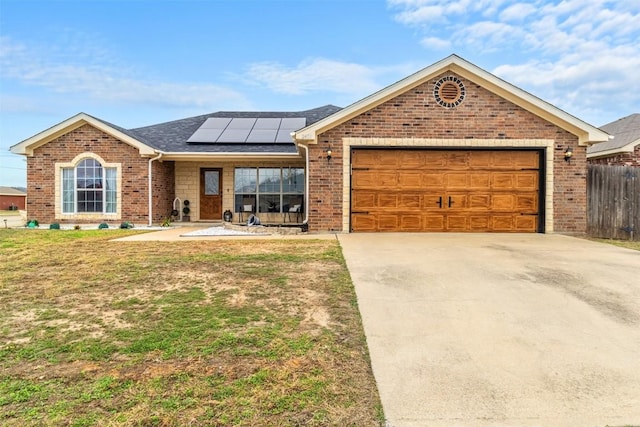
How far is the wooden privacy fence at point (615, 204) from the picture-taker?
10547 millimetres

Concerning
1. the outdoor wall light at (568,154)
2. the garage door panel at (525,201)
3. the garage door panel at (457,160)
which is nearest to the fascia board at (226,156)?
the garage door panel at (457,160)

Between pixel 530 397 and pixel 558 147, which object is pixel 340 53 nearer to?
pixel 558 147

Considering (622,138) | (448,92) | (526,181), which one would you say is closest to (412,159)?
(448,92)

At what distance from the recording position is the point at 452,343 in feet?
11.4

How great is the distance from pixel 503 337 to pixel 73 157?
48.9 ft

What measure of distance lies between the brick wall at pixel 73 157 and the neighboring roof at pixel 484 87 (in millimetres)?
6960

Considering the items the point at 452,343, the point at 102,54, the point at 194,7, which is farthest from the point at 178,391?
the point at 102,54

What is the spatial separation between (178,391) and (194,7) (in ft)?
55.3

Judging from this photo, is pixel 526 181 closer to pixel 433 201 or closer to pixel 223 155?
pixel 433 201

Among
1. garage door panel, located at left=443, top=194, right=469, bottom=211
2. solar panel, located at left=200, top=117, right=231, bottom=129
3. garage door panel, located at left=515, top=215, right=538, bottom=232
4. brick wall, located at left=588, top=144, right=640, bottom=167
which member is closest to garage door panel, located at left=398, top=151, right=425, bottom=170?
garage door panel, located at left=443, top=194, right=469, bottom=211

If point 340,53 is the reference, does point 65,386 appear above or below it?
below

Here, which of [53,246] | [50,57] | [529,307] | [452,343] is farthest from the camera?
[50,57]

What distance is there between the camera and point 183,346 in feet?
→ 10.7

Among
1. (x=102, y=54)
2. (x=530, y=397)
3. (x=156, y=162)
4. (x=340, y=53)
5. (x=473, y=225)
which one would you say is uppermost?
(x=340, y=53)
